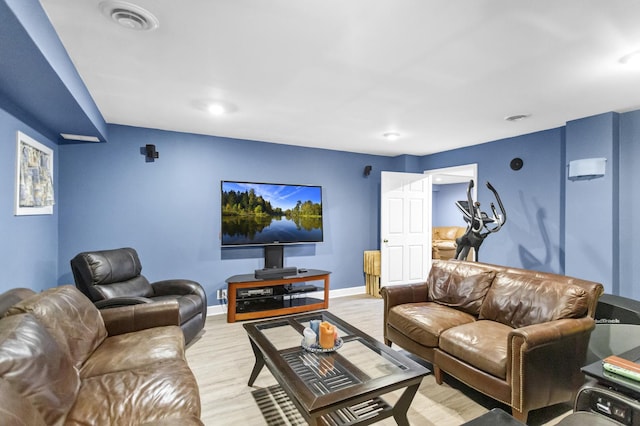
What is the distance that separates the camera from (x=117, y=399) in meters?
1.47

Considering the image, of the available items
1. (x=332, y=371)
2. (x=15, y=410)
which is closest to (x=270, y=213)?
(x=332, y=371)

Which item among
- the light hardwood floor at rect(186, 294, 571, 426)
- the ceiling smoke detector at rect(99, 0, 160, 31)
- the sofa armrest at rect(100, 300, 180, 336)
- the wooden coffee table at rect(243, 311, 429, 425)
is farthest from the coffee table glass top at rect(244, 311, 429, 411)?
the ceiling smoke detector at rect(99, 0, 160, 31)

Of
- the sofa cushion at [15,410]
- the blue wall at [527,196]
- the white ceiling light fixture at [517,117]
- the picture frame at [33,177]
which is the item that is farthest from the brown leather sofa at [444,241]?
the sofa cushion at [15,410]

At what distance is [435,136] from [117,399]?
13.8ft

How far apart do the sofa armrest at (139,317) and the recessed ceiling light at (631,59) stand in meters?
3.70

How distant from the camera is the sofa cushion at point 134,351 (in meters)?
1.79

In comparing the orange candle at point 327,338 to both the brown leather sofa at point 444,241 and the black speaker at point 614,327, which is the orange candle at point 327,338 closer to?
the black speaker at point 614,327

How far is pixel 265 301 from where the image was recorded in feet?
14.0

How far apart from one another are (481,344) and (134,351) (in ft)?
7.43

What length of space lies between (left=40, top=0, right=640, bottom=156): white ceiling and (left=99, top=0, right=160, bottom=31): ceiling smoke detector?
43mm

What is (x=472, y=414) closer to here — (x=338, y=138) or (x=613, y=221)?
(x=613, y=221)

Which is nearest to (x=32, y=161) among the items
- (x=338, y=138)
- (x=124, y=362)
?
(x=124, y=362)

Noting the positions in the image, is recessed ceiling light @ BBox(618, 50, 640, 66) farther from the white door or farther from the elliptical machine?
the white door

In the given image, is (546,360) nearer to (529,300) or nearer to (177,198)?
(529,300)
